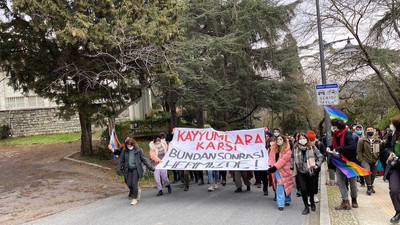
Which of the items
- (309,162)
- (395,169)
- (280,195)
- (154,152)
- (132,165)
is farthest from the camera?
(154,152)

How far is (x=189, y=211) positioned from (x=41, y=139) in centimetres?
2310

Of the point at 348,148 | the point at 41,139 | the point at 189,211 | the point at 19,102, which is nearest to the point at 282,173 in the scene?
the point at 348,148

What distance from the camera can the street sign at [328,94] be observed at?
11039 millimetres

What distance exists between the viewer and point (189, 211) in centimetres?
837

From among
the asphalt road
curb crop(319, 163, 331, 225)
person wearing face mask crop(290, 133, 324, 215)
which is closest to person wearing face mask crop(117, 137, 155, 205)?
the asphalt road

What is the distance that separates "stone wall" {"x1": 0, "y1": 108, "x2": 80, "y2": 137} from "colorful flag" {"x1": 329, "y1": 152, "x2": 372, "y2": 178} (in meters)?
26.6

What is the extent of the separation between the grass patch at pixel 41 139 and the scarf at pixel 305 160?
2298cm

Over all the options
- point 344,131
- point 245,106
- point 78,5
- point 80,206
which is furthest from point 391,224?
point 245,106

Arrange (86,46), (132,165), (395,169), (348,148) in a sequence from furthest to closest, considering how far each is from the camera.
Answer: (86,46) < (132,165) < (348,148) < (395,169)

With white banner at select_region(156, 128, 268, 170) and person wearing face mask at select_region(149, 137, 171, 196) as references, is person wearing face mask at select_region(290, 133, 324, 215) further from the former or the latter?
person wearing face mask at select_region(149, 137, 171, 196)

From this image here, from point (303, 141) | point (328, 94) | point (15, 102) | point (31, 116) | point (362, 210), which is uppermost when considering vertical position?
point (15, 102)

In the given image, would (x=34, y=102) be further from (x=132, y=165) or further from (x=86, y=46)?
(x=132, y=165)

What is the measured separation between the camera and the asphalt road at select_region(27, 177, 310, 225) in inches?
297

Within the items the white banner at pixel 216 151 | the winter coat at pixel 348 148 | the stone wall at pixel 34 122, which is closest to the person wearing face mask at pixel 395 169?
the winter coat at pixel 348 148
